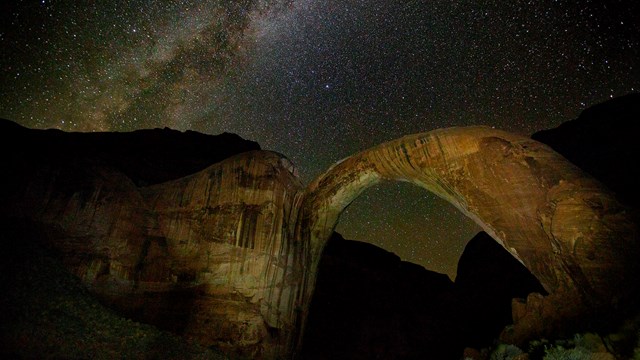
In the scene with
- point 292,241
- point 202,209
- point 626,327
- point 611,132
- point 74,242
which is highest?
point 611,132

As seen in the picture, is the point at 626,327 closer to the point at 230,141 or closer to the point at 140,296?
the point at 140,296

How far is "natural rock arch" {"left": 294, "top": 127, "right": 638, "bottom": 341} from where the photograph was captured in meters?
5.26

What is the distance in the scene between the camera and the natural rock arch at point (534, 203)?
5.26 m

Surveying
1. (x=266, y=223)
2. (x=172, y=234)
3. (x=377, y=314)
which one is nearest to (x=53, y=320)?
(x=172, y=234)

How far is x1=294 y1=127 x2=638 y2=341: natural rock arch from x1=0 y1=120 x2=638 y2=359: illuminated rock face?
0.07ft

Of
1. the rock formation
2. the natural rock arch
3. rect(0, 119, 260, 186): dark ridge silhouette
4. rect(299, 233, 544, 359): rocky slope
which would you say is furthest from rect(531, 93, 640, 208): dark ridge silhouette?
rect(0, 119, 260, 186): dark ridge silhouette

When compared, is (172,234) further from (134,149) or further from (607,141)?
(607,141)

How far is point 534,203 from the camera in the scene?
648cm

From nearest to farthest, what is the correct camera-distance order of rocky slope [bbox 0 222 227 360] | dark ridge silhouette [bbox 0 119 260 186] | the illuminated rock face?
rocky slope [bbox 0 222 227 360], the illuminated rock face, dark ridge silhouette [bbox 0 119 260 186]

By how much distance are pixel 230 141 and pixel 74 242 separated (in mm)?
30161

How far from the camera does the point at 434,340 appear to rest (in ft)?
78.3

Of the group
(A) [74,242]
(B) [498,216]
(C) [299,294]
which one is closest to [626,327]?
(B) [498,216]

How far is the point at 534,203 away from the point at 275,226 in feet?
24.3

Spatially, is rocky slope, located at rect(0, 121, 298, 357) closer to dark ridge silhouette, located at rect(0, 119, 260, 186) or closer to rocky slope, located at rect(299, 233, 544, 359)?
dark ridge silhouette, located at rect(0, 119, 260, 186)
